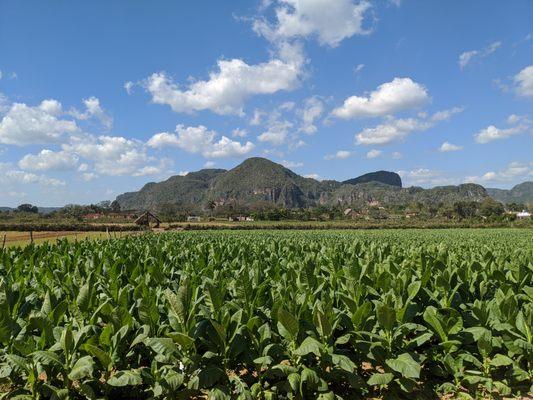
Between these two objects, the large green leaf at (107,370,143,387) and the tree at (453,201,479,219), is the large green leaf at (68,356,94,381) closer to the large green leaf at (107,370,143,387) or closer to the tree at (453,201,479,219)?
the large green leaf at (107,370,143,387)

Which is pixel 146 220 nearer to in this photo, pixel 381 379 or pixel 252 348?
pixel 252 348

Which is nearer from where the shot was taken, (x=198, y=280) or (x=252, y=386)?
(x=252, y=386)

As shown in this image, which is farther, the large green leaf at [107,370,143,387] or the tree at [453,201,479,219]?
the tree at [453,201,479,219]

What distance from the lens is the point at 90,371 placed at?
3416 mm

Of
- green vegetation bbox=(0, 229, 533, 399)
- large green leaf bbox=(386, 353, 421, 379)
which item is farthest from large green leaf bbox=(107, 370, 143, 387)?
large green leaf bbox=(386, 353, 421, 379)

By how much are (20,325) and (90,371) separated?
144cm

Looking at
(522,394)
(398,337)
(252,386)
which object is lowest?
(522,394)

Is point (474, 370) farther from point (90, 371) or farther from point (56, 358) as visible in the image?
point (56, 358)

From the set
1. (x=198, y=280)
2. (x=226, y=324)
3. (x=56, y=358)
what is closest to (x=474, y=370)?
(x=226, y=324)

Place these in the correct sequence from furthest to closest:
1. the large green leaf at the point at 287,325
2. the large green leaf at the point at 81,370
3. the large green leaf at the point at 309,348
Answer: the large green leaf at the point at 287,325
the large green leaf at the point at 309,348
the large green leaf at the point at 81,370

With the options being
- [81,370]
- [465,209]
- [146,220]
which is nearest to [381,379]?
[81,370]

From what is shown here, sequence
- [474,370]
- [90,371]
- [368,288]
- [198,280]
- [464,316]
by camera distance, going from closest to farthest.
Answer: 1. [90,371]
2. [474,370]
3. [464,316]
4. [368,288]
5. [198,280]

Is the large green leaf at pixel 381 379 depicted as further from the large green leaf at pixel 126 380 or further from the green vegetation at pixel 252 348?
the large green leaf at pixel 126 380

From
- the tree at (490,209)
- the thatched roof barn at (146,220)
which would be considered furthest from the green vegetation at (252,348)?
the tree at (490,209)
